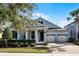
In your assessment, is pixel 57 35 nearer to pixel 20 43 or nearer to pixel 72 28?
pixel 72 28

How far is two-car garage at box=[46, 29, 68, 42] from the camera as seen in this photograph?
8453mm

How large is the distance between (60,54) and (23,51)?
32.2 inches

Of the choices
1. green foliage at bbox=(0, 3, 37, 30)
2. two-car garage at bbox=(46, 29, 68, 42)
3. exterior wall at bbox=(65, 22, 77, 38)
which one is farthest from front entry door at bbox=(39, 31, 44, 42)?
exterior wall at bbox=(65, 22, 77, 38)

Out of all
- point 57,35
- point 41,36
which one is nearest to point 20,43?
point 41,36

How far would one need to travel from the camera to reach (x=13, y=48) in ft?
27.9

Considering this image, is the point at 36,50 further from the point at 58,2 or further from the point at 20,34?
the point at 58,2

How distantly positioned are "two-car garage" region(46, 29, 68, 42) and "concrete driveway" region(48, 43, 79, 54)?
0.11m

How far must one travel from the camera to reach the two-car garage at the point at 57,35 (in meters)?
8.45

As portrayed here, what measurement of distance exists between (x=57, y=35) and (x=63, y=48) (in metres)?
0.35

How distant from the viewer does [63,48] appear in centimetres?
840

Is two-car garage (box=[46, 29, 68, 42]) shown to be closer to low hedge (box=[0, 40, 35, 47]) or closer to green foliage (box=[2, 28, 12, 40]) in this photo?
low hedge (box=[0, 40, 35, 47])

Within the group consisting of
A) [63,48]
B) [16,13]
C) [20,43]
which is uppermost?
[16,13]

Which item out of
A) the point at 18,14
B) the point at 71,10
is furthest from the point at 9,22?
the point at 71,10

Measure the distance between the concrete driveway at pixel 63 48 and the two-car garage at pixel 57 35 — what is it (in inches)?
4.4
